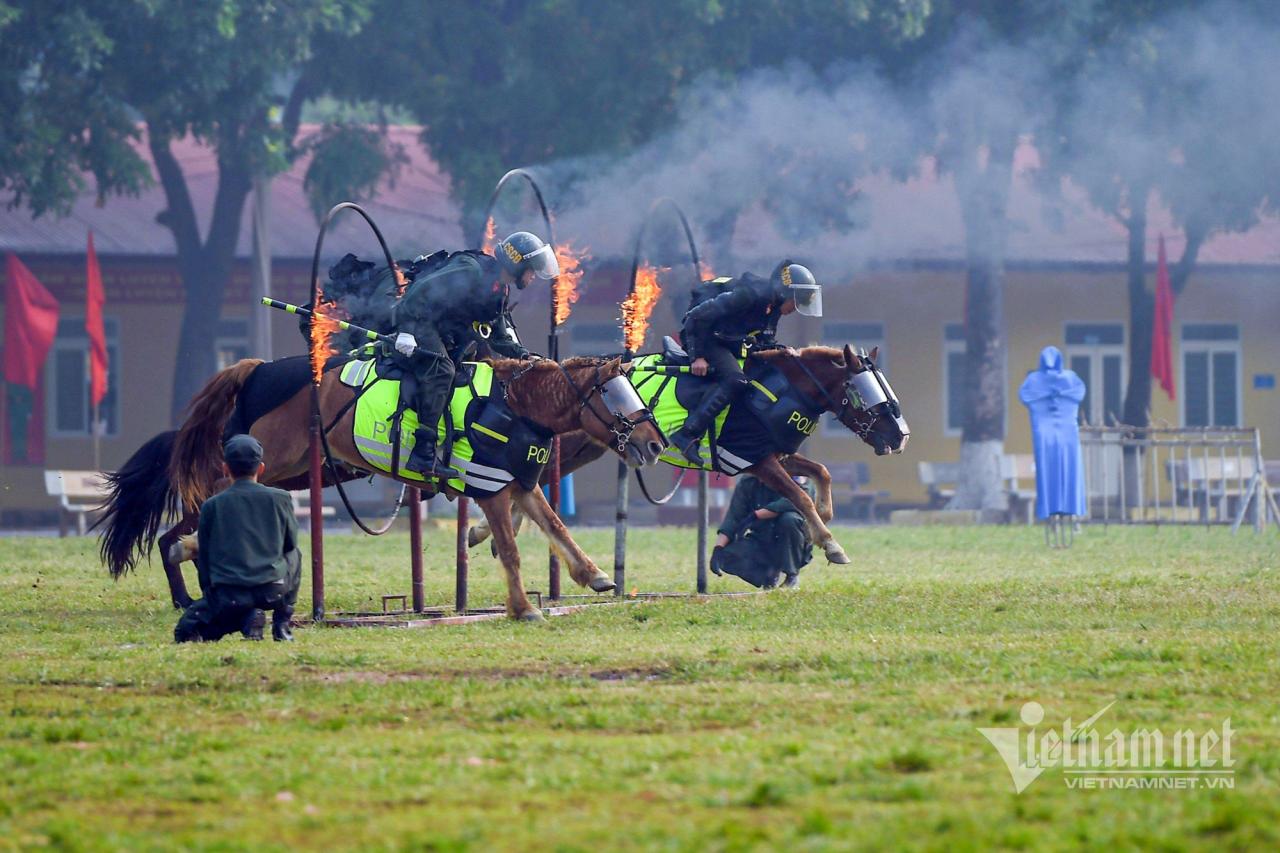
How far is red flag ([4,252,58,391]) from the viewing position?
1119 inches

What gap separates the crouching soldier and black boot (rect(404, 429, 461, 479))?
3.39 m

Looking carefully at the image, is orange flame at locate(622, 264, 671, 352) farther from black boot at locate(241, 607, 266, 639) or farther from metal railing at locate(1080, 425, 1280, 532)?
metal railing at locate(1080, 425, 1280, 532)

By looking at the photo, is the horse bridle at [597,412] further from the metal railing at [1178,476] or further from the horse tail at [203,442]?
the metal railing at [1178,476]

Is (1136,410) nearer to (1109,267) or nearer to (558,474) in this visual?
(1109,267)

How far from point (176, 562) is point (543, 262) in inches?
126

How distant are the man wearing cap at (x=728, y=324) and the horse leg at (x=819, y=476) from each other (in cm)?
98

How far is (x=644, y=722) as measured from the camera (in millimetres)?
7828

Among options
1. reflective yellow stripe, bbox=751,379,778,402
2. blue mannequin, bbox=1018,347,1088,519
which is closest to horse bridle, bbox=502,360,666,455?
reflective yellow stripe, bbox=751,379,778,402

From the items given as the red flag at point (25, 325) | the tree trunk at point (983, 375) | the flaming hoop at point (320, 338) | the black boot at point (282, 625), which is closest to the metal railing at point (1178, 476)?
the tree trunk at point (983, 375)

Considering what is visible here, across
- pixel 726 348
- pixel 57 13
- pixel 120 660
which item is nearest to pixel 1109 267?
pixel 57 13

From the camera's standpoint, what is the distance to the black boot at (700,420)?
1398 cm

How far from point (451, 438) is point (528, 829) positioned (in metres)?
6.66

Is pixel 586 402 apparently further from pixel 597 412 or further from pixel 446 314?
pixel 446 314

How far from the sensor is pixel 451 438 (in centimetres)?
1231
